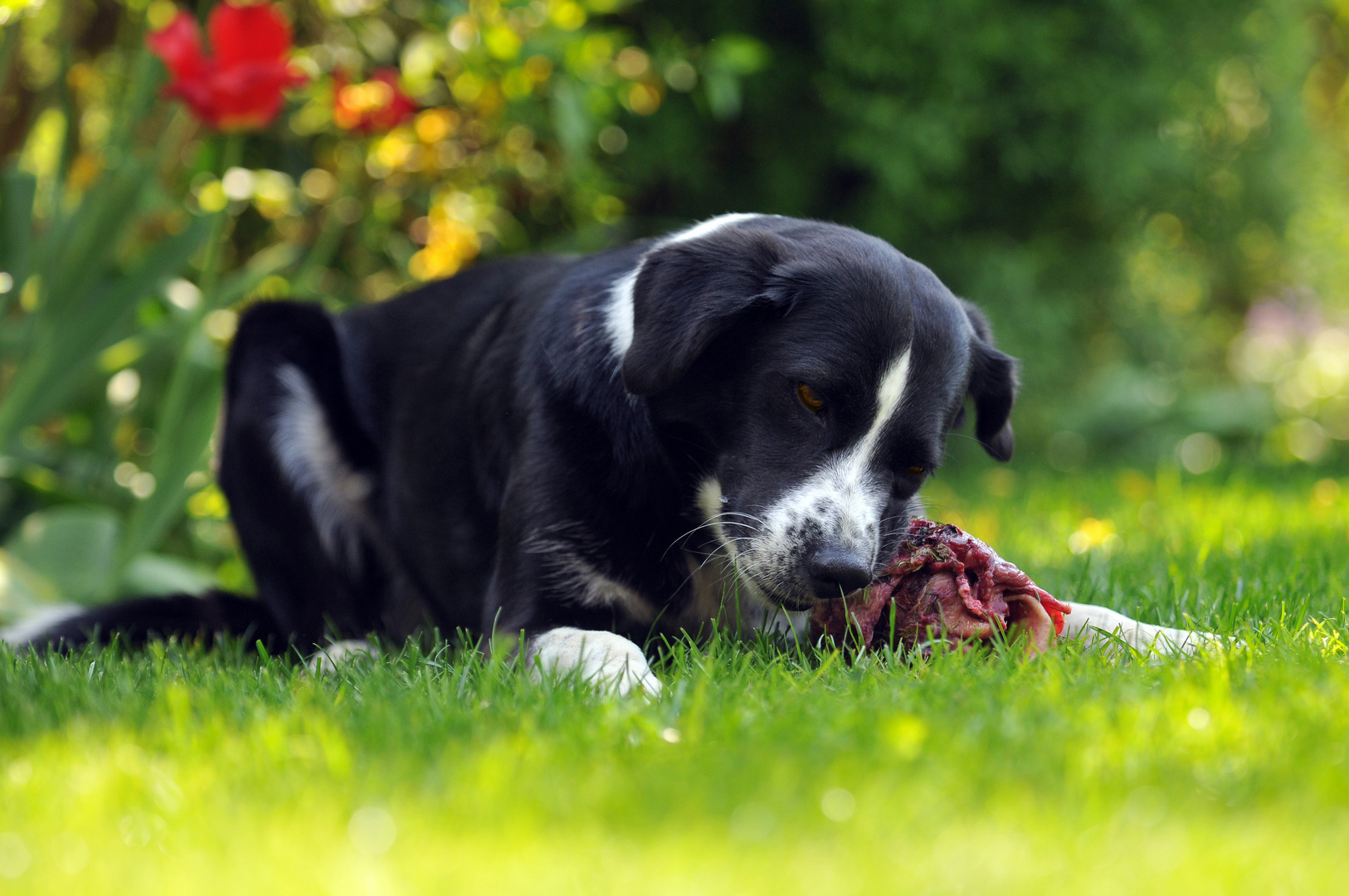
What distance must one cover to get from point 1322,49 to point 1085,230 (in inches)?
341

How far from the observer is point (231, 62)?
389cm

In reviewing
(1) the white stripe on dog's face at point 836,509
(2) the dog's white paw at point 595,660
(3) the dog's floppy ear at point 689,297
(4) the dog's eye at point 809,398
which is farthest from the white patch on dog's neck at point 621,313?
(2) the dog's white paw at point 595,660

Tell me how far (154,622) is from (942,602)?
6.84 ft

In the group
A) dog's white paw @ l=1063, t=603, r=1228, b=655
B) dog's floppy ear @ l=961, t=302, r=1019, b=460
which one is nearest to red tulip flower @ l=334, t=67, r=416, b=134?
dog's floppy ear @ l=961, t=302, r=1019, b=460

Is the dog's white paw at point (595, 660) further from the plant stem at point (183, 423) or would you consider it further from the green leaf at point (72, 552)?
the green leaf at point (72, 552)

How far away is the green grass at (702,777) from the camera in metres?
1.43

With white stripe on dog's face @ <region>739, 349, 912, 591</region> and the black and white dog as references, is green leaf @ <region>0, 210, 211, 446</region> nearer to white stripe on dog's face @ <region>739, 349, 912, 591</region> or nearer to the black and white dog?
the black and white dog

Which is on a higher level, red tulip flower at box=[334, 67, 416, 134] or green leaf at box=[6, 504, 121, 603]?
red tulip flower at box=[334, 67, 416, 134]

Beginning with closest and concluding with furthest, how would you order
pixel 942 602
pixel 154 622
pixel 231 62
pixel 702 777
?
pixel 702 777 < pixel 942 602 < pixel 154 622 < pixel 231 62

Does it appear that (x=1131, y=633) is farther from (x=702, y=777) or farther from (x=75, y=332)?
(x=75, y=332)

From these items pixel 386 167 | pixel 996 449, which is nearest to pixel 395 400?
pixel 996 449

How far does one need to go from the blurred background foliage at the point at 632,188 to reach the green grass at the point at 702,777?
2.11 meters

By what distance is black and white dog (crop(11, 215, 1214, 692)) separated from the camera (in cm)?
251

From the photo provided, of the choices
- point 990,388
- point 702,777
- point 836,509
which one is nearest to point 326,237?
point 990,388
